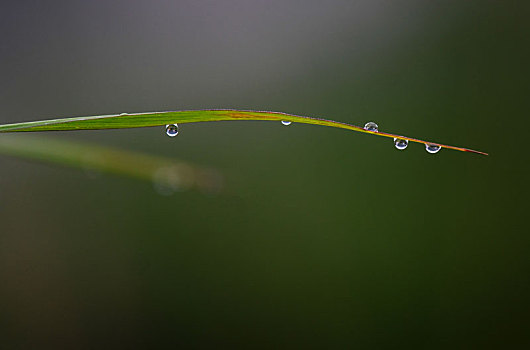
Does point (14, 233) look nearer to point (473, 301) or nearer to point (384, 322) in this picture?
point (384, 322)

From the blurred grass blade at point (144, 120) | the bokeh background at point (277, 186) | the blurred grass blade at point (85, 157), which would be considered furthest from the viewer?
the bokeh background at point (277, 186)

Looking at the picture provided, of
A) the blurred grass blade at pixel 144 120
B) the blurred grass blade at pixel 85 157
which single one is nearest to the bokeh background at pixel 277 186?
the blurred grass blade at pixel 85 157

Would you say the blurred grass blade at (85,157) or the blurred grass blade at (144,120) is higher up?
the blurred grass blade at (85,157)

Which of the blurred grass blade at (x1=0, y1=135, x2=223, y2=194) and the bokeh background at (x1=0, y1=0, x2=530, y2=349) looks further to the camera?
the bokeh background at (x1=0, y1=0, x2=530, y2=349)

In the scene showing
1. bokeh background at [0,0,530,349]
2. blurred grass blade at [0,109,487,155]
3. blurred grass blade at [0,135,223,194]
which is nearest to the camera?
blurred grass blade at [0,109,487,155]

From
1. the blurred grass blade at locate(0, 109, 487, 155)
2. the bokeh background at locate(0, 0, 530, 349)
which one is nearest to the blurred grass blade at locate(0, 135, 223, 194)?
the blurred grass blade at locate(0, 109, 487, 155)

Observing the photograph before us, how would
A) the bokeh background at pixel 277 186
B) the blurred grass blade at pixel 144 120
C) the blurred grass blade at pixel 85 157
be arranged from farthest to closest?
the bokeh background at pixel 277 186 < the blurred grass blade at pixel 85 157 < the blurred grass blade at pixel 144 120

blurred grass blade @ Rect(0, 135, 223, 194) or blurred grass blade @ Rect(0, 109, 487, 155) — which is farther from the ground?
blurred grass blade @ Rect(0, 135, 223, 194)

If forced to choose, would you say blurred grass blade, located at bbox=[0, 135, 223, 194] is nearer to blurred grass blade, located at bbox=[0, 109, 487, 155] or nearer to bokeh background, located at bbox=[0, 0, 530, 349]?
blurred grass blade, located at bbox=[0, 109, 487, 155]

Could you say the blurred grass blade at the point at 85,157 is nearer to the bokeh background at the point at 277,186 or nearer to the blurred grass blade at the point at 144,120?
the blurred grass blade at the point at 144,120
